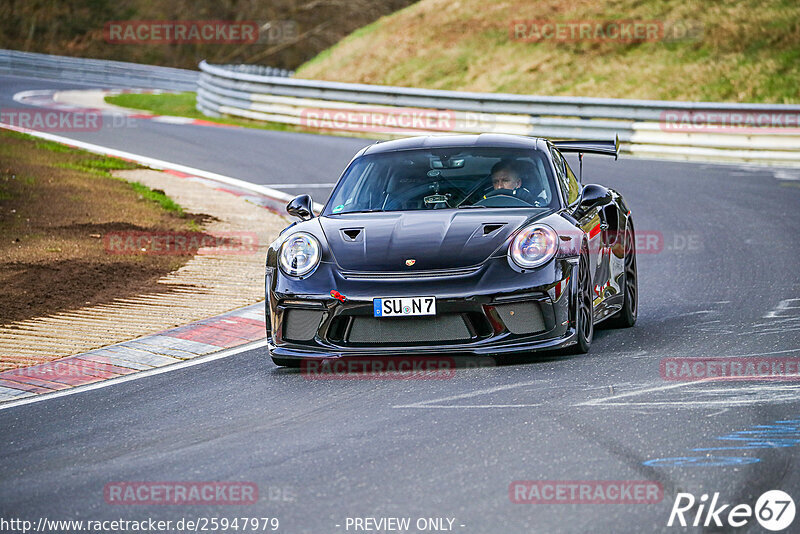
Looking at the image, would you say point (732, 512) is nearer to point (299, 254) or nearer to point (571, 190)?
point (299, 254)

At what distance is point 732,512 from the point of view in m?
4.52

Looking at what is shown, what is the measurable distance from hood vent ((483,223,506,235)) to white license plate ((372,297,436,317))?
714mm

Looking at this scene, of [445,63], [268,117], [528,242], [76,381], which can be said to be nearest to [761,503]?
[528,242]

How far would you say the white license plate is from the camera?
687 centimetres

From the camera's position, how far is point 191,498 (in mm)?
5008

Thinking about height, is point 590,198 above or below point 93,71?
below

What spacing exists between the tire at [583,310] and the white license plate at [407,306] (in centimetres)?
90

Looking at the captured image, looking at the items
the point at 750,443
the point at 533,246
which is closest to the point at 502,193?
the point at 533,246

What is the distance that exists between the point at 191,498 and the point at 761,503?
2.22 meters

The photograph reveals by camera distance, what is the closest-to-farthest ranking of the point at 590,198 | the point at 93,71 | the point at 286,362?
the point at 286,362
the point at 590,198
the point at 93,71

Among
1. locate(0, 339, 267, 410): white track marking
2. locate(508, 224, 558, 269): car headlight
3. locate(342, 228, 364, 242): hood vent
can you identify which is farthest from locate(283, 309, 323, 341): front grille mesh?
locate(508, 224, 558, 269): car headlight

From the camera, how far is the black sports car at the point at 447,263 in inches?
273

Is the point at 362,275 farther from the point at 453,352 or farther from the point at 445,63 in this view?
the point at 445,63

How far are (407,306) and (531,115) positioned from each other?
15899 mm
